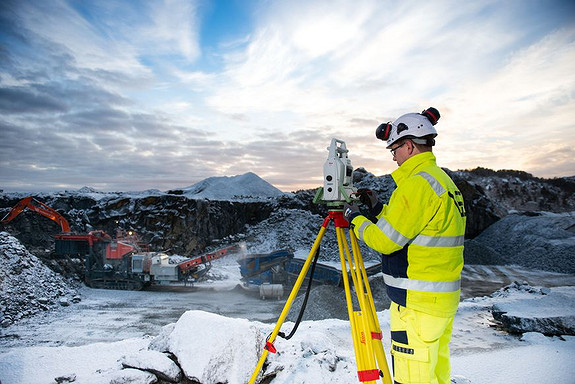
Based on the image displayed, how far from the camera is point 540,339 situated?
17.0 ft

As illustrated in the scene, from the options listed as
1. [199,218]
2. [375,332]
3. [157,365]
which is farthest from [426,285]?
[199,218]

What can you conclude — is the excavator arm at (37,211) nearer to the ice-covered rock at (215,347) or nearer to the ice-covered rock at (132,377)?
the ice-covered rock at (215,347)

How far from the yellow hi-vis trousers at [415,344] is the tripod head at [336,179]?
94 cm

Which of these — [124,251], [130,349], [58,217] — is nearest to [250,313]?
[130,349]

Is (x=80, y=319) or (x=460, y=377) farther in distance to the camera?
(x=80, y=319)

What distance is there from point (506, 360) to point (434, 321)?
3532 mm

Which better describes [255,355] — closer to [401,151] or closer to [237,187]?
[401,151]

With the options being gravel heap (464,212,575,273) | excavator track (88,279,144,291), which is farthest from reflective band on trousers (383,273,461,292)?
gravel heap (464,212,575,273)

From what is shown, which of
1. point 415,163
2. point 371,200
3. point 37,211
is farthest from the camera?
point 37,211

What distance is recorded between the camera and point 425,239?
1883 mm

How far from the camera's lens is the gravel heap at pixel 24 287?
29.3 feet

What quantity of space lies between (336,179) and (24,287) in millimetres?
11754

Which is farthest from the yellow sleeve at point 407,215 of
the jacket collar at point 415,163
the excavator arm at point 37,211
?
the excavator arm at point 37,211

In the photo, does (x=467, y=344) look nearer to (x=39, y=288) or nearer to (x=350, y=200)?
(x=350, y=200)
